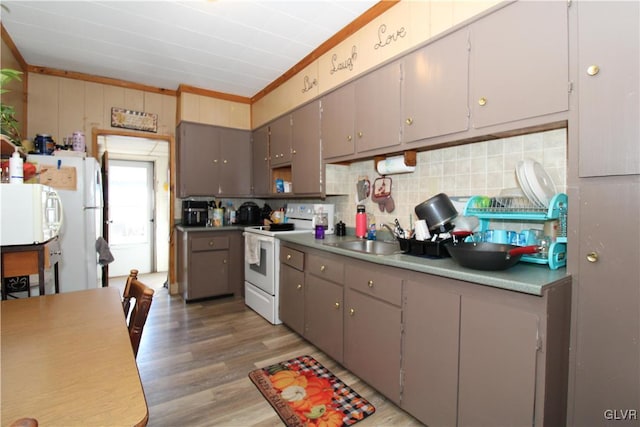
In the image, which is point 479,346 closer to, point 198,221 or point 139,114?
point 198,221

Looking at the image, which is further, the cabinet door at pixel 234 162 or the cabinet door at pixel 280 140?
the cabinet door at pixel 234 162

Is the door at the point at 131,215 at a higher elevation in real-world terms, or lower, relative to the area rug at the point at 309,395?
higher

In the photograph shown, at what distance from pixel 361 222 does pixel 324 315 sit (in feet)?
2.77

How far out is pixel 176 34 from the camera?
263cm

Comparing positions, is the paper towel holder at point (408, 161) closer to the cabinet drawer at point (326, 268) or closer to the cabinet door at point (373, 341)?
the cabinet drawer at point (326, 268)

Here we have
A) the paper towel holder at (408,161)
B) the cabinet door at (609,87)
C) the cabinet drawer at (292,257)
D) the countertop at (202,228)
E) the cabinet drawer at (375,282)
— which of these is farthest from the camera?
the countertop at (202,228)

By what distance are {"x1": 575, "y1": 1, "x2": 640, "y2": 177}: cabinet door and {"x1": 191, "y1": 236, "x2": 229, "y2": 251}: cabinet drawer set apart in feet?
11.3

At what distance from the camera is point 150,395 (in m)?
1.90

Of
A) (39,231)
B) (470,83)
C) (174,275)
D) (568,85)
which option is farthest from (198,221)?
(568,85)

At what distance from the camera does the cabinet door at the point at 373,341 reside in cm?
171

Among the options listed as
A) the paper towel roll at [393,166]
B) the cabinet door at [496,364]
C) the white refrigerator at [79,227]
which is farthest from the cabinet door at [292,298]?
the white refrigerator at [79,227]

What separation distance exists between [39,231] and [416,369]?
2.17 m

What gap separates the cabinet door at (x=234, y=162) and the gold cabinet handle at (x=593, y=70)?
141 inches

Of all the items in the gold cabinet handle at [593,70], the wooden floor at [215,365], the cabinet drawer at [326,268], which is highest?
the gold cabinet handle at [593,70]
